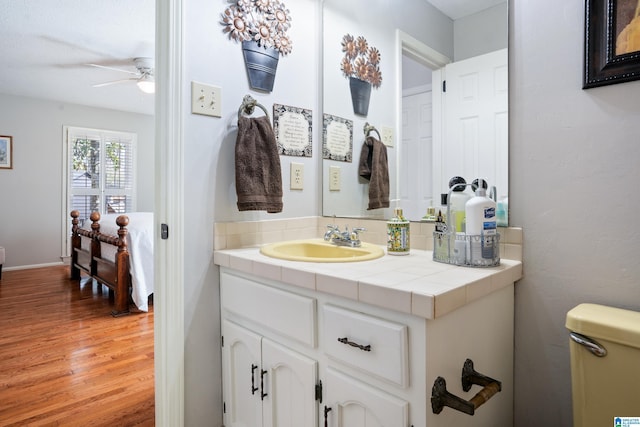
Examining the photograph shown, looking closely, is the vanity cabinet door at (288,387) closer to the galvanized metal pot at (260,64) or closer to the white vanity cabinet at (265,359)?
the white vanity cabinet at (265,359)

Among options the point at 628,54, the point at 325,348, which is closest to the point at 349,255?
the point at 325,348

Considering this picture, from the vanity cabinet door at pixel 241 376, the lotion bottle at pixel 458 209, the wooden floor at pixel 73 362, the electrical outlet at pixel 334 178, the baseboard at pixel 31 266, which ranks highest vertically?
the electrical outlet at pixel 334 178

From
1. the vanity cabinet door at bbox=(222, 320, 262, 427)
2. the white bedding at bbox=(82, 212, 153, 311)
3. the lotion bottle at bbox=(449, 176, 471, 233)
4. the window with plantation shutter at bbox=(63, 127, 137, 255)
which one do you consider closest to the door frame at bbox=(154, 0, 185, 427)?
the vanity cabinet door at bbox=(222, 320, 262, 427)

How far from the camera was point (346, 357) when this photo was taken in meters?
0.97

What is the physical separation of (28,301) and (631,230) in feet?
14.9

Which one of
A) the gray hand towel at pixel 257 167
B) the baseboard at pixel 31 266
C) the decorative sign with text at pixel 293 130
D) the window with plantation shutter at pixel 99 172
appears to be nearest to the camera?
the gray hand towel at pixel 257 167

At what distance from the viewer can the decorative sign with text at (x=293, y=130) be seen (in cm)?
162

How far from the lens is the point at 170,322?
1344 millimetres

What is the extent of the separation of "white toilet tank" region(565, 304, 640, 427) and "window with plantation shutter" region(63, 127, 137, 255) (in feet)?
19.1

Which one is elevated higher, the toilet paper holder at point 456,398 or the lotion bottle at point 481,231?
the lotion bottle at point 481,231

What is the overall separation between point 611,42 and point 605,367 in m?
0.86

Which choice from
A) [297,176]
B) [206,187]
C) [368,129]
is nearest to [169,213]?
[206,187]

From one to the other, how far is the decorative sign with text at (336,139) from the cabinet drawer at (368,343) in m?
0.95

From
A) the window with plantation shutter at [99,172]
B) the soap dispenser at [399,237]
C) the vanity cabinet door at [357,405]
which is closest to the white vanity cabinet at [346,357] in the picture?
the vanity cabinet door at [357,405]
